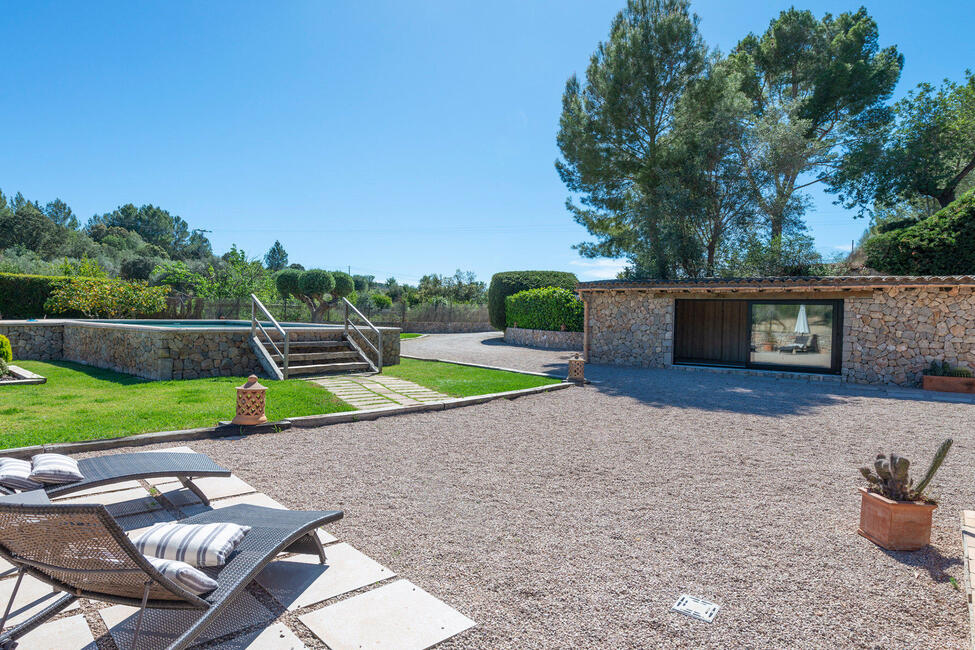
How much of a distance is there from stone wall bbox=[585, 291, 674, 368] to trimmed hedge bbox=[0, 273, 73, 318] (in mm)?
18744

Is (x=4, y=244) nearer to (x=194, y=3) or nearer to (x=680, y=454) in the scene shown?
(x=194, y=3)

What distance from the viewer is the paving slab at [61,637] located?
1.97m

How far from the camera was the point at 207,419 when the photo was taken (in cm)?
589

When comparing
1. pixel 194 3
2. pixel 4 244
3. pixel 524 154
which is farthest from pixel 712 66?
pixel 4 244

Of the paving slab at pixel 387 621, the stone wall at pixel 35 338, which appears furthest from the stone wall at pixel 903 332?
the stone wall at pixel 35 338

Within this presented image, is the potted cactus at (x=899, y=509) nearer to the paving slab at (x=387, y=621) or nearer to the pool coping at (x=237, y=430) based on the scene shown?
the paving slab at (x=387, y=621)

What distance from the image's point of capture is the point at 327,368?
9.97 meters

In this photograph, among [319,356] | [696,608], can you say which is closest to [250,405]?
[319,356]

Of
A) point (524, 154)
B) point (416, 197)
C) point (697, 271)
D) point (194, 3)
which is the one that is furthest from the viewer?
point (416, 197)

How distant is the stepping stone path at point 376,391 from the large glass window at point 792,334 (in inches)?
356

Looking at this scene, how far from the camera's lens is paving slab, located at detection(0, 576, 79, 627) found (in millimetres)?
2146

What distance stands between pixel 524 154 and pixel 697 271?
10.2 metres

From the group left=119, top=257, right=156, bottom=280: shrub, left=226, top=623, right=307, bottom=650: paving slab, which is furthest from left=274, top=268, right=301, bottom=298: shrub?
→ left=226, top=623, right=307, bottom=650: paving slab

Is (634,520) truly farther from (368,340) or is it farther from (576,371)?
(368,340)
